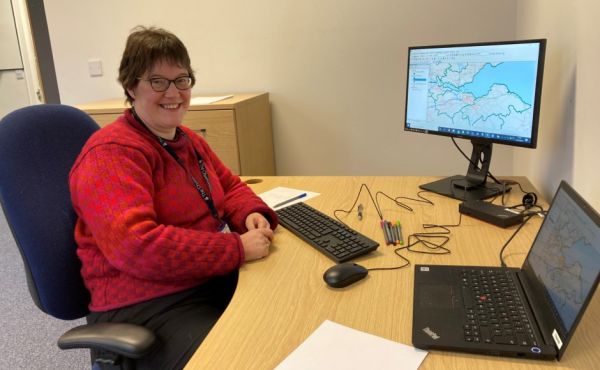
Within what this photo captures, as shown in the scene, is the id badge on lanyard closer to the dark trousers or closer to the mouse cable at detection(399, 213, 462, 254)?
the dark trousers

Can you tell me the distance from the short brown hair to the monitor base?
96 centimetres

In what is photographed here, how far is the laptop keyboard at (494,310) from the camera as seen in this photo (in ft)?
2.80

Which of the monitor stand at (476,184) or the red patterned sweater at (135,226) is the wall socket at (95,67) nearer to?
the red patterned sweater at (135,226)

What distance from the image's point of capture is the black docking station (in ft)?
4.50

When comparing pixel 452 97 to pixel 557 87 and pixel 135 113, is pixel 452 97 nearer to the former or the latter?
pixel 557 87

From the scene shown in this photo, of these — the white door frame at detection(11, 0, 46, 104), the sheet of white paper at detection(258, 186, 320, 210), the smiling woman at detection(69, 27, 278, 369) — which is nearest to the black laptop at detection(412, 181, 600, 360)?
the smiling woman at detection(69, 27, 278, 369)

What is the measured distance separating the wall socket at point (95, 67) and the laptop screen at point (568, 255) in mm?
2926

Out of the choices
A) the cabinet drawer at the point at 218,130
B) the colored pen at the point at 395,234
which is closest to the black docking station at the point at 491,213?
the colored pen at the point at 395,234

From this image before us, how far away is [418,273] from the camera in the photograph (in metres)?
1.11

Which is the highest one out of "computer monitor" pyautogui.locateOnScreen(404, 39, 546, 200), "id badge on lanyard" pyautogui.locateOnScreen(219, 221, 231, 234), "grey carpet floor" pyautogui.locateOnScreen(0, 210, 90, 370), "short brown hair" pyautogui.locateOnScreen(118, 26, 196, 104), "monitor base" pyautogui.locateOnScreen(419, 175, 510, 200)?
"short brown hair" pyautogui.locateOnScreen(118, 26, 196, 104)

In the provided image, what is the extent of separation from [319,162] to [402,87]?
667 mm

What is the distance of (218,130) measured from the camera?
8.25ft

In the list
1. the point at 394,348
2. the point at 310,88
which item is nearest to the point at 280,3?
the point at 310,88

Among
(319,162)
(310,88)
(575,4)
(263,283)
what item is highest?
(575,4)
